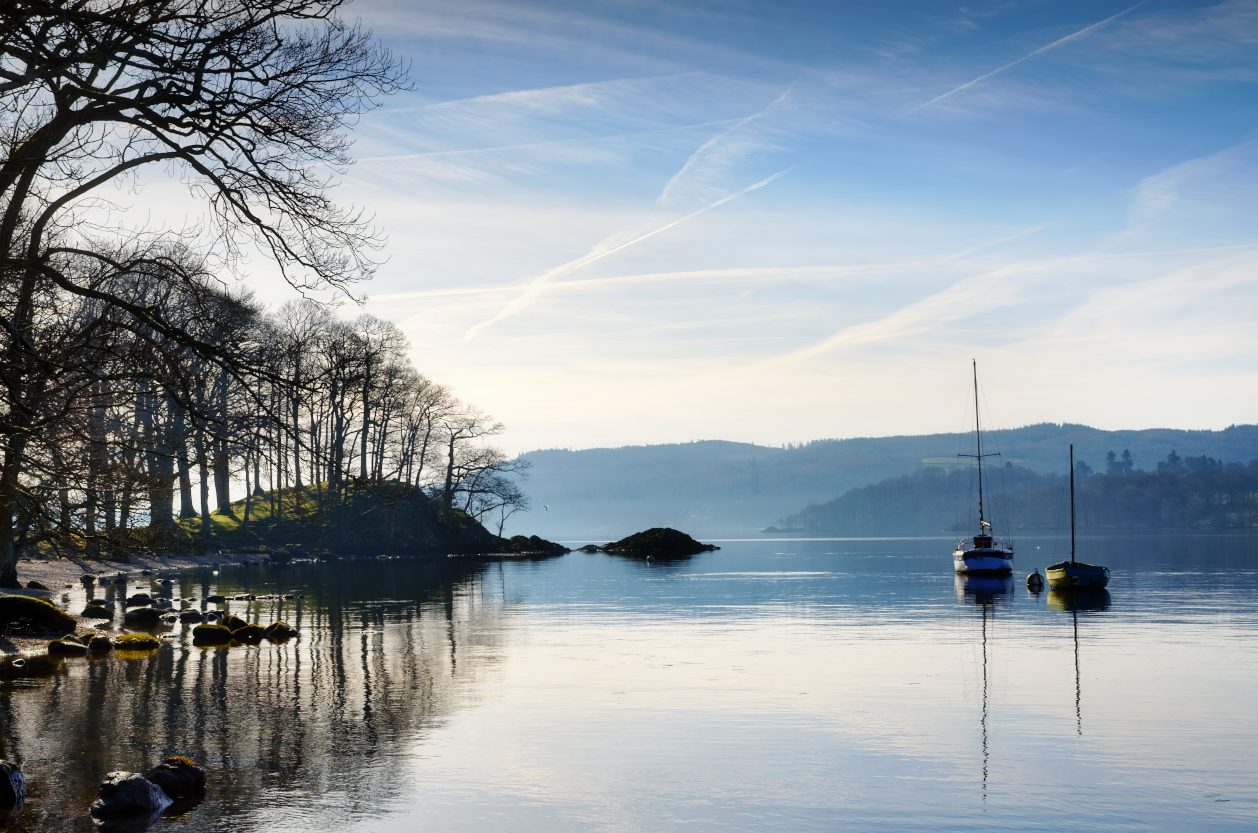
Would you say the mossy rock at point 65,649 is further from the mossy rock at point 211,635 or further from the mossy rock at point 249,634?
the mossy rock at point 249,634

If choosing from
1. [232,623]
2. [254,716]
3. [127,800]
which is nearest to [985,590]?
[232,623]

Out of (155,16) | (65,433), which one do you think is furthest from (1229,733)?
(65,433)

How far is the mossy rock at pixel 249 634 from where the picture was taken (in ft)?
117

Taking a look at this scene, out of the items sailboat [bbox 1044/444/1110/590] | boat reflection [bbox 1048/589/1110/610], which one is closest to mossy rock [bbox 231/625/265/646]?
boat reflection [bbox 1048/589/1110/610]

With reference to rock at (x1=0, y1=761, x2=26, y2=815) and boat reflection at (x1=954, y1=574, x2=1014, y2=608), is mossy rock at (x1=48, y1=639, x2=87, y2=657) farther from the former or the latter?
boat reflection at (x1=954, y1=574, x2=1014, y2=608)

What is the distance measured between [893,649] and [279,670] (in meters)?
19.3

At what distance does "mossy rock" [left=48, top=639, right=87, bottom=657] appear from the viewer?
30473 mm

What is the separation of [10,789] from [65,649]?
1808cm

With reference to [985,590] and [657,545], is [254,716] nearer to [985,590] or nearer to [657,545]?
[985,590]

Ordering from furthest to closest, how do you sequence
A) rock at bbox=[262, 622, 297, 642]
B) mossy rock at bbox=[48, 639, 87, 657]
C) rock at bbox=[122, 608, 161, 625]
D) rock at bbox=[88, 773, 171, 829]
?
rock at bbox=[122, 608, 161, 625] → rock at bbox=[262, 622, 297, 642] → mossy rock at bbox=[48, 639, 87, 657] → rock at bbox=[88, 773, 171, 829]

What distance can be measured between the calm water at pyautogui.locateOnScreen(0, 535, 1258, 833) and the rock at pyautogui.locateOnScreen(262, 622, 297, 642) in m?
1.71

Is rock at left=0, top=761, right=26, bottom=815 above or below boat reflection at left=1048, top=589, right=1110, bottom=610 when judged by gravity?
above

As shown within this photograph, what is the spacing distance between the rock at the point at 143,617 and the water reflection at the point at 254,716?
0.95 meters

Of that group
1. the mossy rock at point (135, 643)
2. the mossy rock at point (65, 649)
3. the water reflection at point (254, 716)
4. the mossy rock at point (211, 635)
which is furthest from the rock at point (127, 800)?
the mossy rock at point (211, 635)
